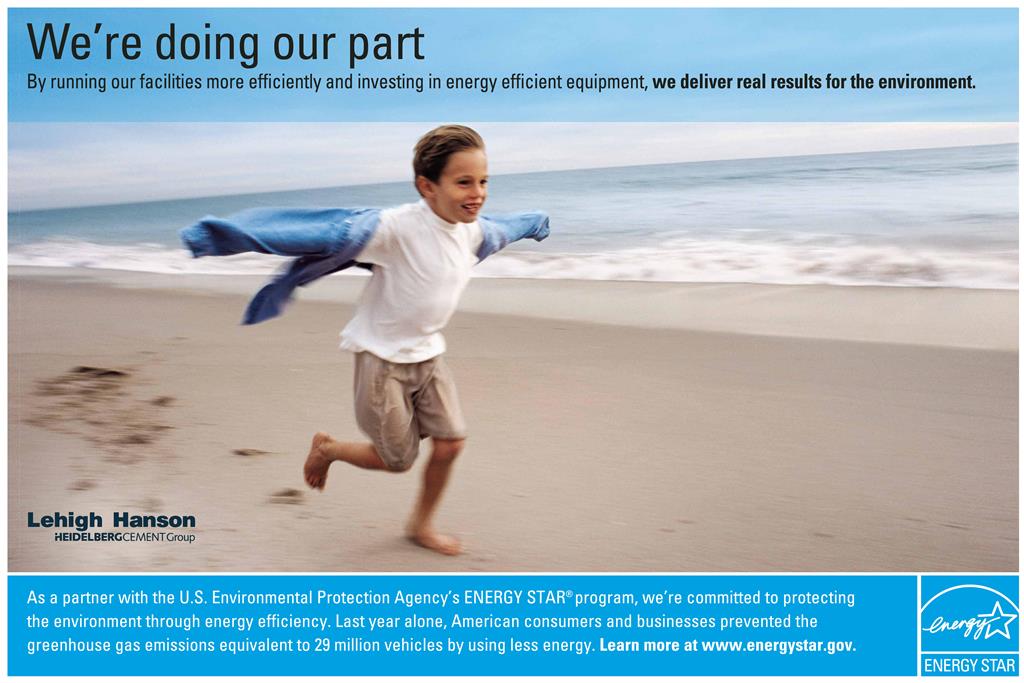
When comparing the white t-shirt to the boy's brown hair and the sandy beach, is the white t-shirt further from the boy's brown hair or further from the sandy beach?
the sandy beach

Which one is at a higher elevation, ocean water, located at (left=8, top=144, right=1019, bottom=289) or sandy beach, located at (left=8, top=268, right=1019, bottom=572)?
ocean water, located at (left=8, top=144, right=1019, bottom=289)

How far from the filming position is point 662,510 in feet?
8.89

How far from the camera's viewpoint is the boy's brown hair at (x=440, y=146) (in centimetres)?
226

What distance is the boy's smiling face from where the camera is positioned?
2.27 m

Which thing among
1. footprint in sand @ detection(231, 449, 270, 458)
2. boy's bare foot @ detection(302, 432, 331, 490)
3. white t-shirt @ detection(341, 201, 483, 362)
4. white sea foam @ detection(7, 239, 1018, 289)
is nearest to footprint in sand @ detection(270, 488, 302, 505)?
boy's bare foot @ detection(302, 432, 331, 490)

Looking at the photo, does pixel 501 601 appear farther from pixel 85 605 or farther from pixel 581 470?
pixel 85 605

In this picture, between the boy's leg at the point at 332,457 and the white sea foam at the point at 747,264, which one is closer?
the boy's leg at the point at 332,457

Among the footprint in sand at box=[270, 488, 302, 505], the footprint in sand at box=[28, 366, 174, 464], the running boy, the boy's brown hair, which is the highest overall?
the boy's brown hair

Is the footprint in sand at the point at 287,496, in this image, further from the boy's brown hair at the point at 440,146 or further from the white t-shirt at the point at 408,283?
the boy's brown hair at the point at 440,146

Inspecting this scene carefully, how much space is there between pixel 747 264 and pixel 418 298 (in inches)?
136

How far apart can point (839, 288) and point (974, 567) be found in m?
2.78

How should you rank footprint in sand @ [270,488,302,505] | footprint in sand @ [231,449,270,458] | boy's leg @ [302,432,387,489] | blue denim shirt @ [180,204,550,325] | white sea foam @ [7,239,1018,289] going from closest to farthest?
1. blue denim shirt @ [180,204,550,325]
2. boy's leg @ [302,432,387,489]
3. footprint in sand @ [270,488,302,505]
4. footprint in sand @ [231,449,270,458]
5. white sea foam @ [7,239,1018,289]


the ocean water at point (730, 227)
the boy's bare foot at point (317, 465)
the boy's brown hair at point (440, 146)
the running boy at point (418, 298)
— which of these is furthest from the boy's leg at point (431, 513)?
the ocean water at point (730, 227)

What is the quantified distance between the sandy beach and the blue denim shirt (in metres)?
0.64
